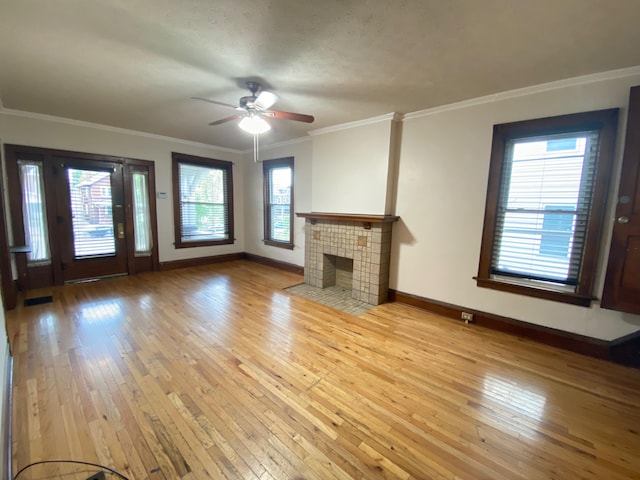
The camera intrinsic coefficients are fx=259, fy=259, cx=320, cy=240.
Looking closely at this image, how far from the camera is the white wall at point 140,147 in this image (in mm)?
3680

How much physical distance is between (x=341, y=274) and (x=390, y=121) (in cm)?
244

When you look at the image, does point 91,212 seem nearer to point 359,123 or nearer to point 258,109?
point 258,109

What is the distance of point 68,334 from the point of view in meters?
2.61

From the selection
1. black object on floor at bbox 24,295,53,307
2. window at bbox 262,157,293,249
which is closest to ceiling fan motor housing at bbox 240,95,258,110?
window at bbox 262,157,293,249

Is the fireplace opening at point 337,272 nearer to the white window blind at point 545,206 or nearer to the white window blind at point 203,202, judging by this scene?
the white window blind at point 545,206

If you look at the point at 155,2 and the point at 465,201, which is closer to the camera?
the point at 155,2

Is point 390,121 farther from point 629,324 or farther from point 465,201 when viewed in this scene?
point 629,324

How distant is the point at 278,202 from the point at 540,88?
4237 millimetres

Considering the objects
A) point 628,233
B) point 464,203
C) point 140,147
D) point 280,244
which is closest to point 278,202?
point 280,244

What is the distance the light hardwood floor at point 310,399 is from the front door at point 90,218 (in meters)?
1.27

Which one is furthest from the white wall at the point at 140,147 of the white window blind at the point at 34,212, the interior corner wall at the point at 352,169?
the interior corner wall at the point at 352,169

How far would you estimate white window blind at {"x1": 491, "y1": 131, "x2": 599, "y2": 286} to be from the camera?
8.02 ft

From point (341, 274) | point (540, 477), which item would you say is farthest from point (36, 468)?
point (341, 274)

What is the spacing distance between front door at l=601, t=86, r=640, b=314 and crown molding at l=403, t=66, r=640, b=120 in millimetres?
222
